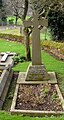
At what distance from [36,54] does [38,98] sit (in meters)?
2.39

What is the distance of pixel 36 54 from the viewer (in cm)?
1014

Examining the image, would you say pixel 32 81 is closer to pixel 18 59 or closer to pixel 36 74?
pixel 36 74

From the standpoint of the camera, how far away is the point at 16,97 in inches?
321

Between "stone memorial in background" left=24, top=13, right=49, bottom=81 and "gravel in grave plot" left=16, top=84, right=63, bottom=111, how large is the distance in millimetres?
594

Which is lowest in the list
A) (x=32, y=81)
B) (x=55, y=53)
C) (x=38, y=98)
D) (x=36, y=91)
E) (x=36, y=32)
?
(x=55, y=53)

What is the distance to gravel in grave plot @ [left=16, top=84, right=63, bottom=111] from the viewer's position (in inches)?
296

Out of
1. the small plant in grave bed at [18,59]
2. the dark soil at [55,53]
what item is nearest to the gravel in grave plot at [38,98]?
the small plant in grave bed at [18,59]

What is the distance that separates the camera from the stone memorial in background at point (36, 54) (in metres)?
9.91

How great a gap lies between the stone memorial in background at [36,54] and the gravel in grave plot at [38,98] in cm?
Answer: 59

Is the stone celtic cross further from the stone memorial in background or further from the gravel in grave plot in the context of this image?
the gravel in grave plot

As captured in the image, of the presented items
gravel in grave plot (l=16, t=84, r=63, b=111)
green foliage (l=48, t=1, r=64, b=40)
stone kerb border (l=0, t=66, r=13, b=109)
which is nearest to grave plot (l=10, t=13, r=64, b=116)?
gravel in grave plot (l=16, t=84, r=63, b=111)

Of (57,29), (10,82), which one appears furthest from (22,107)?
(57,29)

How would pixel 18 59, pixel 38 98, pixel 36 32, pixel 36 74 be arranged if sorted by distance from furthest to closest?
pixel 18 59 → pixel 36 32 → pixel 36 74 → pixel 38 98

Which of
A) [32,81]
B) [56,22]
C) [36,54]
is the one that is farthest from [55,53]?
[32,81]
